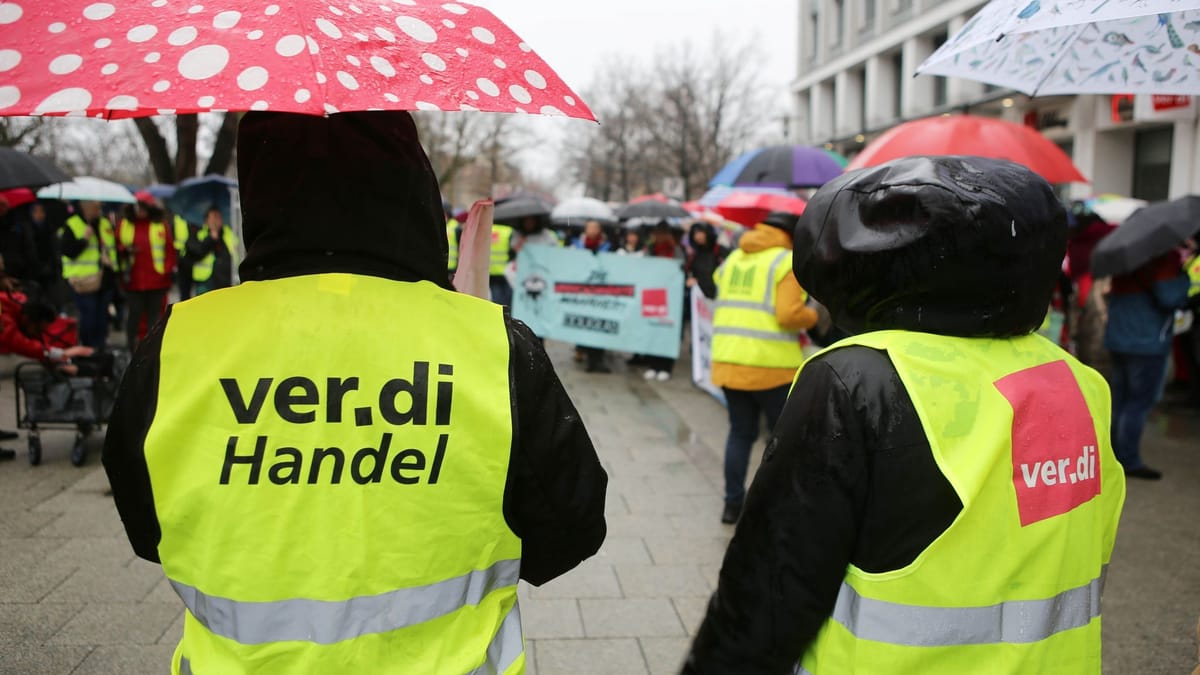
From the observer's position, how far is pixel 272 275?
1610mm

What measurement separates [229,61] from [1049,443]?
5.03ft

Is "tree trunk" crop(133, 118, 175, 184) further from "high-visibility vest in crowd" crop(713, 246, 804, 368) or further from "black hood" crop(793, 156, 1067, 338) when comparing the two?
"black hood" crop(793, 156, 1067, 338)

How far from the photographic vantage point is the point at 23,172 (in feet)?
20.0

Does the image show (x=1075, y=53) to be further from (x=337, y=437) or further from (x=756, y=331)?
(x=337, y=437)

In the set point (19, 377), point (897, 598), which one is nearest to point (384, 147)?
point (897, 598)

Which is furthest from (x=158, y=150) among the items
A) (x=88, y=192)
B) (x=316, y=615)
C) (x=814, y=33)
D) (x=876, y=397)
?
(x=814, y=33)

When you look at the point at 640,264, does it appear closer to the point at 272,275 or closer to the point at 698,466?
the point at 698,466

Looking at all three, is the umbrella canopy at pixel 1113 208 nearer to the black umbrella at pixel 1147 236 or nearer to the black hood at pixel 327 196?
the black umbrella at pixel 1147 236

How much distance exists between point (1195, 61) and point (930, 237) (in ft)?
7.67

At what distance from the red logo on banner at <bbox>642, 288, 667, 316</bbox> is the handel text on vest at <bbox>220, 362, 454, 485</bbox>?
353 inches

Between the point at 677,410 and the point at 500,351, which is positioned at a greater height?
the point at 500,351

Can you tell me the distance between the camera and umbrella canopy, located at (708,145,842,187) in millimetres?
7746

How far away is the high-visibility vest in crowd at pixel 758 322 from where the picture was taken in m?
4.94

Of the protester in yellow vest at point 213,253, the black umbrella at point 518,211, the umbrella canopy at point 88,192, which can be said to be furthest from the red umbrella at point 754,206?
the umbrella canopy at point 88,192
